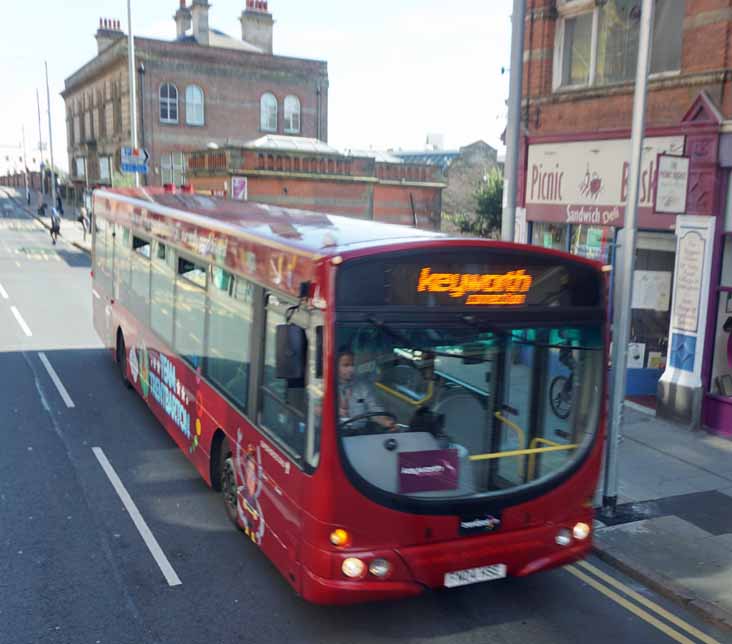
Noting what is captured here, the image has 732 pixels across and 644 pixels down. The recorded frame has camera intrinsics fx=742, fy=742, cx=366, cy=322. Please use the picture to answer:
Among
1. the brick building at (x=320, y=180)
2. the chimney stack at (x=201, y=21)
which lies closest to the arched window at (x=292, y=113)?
the chimney stack at (x=201, y=21)

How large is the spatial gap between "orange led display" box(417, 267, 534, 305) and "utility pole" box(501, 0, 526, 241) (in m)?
4.16

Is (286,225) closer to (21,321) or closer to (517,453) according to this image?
(517,453)

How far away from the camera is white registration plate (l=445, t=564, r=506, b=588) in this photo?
5.45 metres

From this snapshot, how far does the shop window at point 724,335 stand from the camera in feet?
35.1

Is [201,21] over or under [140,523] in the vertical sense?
over

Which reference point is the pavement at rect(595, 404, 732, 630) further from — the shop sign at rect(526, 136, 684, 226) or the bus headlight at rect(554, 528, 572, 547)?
the shop sign at rect(526, 136, 684, 226)

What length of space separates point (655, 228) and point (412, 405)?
314 inches

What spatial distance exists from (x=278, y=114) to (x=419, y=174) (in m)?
19.8

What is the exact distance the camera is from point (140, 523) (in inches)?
299

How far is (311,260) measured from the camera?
512cm

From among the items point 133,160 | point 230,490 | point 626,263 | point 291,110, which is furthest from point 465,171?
point 230,490

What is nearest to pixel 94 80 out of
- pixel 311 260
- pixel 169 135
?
pixel 169 135

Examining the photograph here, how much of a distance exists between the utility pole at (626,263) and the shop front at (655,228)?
1.40 metres

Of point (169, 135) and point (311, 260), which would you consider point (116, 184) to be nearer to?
point (169, 135)
